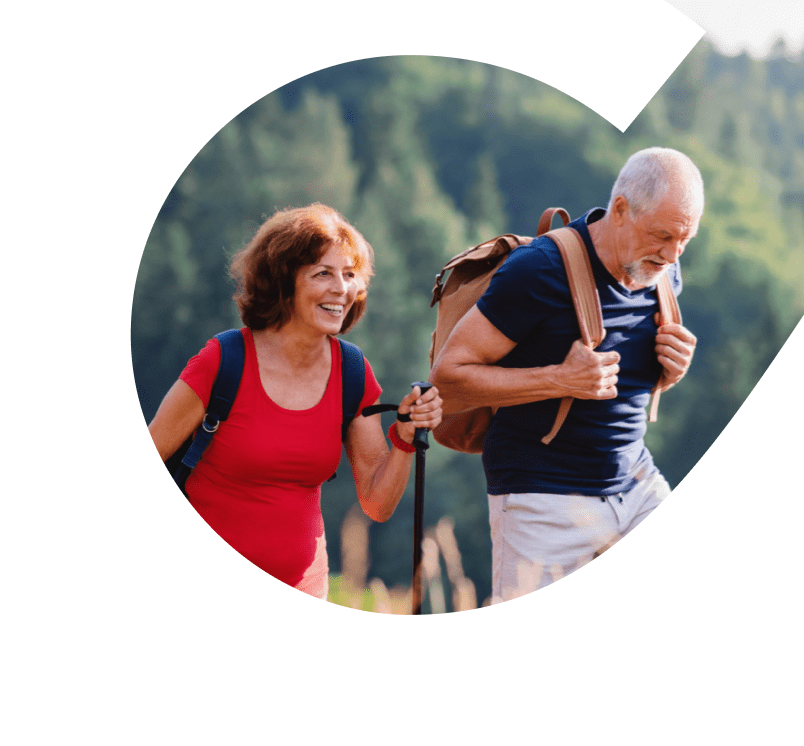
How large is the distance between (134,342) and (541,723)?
787 cm

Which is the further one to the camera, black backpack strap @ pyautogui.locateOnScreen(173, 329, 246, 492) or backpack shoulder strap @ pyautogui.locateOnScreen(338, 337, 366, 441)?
backpack shoulder strap @ pyautogui.locateOnScreen(338, 337, 366, 441)

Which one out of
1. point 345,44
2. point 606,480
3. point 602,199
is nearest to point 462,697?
point 606,480

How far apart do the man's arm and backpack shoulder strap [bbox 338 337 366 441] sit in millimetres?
205

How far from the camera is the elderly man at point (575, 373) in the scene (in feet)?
6.04

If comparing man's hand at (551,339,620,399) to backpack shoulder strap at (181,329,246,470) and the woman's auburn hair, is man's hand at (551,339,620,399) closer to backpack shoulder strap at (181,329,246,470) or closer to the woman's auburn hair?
the woman's auburn hair

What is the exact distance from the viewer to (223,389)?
1.86 metres

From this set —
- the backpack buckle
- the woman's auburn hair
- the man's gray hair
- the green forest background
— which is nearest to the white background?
the backpack buckle

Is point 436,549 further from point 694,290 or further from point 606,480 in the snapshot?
point 694,290

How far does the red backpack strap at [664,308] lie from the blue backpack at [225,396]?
0.78m

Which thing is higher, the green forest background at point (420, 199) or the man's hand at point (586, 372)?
the green forest background at point (420, 199)

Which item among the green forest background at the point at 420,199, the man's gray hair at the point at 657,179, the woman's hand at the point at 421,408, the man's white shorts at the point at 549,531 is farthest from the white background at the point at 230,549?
the green forest background at the point at 420,199

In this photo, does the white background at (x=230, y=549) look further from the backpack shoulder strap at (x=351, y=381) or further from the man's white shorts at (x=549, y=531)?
the backpack shoulder strap at (x=351, y=381)

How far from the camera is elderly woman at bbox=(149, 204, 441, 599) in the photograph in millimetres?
1871

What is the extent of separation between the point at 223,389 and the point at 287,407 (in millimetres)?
164
